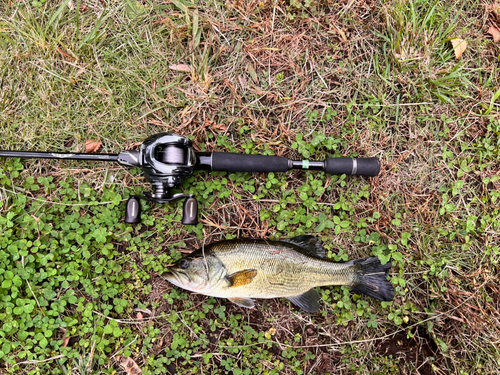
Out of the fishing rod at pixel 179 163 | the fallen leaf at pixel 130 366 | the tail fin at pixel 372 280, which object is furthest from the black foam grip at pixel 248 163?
the fallen leaf at pixel 130 366

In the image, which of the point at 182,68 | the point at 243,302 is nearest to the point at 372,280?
the point at 243,302

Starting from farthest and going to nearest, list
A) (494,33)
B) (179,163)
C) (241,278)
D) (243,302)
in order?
(494,33), (243,302), (241,278), (179,163)

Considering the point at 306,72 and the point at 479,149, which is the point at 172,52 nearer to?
the point at 306,72

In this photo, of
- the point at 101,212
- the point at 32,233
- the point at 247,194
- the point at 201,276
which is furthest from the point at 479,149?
the point at 32,233

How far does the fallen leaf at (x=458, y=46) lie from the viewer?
3.40 meters

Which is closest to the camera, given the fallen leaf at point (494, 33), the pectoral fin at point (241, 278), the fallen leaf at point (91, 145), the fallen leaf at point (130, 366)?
the pectoral fin at point (241, 278)

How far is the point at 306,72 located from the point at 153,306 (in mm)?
2879

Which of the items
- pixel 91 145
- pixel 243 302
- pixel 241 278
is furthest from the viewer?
pixel 91 145

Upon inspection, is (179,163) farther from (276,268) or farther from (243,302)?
(243,302)

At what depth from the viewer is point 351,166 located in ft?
10.1

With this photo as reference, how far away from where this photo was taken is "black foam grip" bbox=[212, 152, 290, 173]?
3021 millimetres

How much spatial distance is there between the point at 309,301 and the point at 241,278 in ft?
2.42

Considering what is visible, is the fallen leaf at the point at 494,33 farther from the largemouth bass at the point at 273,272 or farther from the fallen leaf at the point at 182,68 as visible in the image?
the fallen leaf at the point at 182,68

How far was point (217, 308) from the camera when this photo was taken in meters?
3.25
